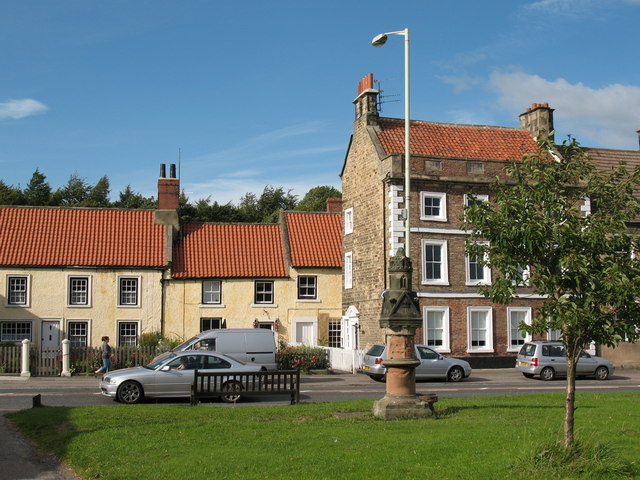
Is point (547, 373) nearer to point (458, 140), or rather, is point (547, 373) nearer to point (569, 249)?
point (458, 140)

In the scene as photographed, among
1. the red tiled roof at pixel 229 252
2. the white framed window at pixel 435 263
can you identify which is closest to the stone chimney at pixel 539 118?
the white framed window at pixel 435 263

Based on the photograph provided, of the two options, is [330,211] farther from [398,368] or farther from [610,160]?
[398,368]

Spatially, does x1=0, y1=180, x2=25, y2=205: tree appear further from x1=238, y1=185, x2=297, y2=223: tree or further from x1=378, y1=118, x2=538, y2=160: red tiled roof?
x1=378, y1=118, x2=538, y2=160: red tiled roof

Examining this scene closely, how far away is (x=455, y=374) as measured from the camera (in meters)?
29.0

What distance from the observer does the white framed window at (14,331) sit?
3744cm

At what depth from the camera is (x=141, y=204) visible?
7500cm

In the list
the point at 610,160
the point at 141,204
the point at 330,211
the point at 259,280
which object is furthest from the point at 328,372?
the point at 141,204

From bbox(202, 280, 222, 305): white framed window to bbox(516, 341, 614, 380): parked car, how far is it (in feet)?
53.6

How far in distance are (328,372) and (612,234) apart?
71.7 ft

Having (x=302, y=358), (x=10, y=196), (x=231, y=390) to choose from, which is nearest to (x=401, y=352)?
(x=231, y=390)

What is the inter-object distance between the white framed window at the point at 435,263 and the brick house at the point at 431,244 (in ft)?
0.15

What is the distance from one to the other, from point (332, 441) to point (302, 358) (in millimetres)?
19660

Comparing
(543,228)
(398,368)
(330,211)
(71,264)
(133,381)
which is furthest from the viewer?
(330,211)

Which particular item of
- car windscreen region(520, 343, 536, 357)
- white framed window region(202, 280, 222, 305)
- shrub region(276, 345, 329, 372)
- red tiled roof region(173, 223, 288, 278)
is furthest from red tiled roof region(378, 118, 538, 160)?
white framed window region(202, 280, 222, 305)
